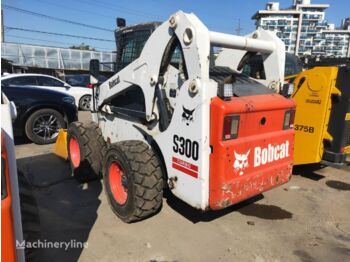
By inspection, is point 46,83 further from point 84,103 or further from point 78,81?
point 78,81

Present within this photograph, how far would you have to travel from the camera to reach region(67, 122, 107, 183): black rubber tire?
4.43m

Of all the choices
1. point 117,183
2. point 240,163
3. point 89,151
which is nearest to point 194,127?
point 240,163

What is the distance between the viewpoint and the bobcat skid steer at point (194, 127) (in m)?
2.74

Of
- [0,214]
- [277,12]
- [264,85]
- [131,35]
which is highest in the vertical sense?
[277,12]

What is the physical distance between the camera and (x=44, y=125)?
6914 mm

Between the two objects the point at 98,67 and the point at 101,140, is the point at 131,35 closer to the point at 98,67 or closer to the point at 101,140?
the point at 98,67

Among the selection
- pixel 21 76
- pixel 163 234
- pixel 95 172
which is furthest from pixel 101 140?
pixel 21 76

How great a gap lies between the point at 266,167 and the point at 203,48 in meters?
1.48

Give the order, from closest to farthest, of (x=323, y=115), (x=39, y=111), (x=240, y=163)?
(x=240, y=163), (x=323, y=115), (x=39, y=111)

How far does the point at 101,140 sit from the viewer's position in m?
4.59

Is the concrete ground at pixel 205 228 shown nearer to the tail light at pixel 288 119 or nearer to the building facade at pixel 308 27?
the tail light at pixel 288 119

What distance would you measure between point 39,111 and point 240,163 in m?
5.38

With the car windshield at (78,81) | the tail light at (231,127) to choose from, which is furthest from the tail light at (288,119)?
the car windshield at (78,81)

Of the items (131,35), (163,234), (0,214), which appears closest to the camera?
(0,214)
